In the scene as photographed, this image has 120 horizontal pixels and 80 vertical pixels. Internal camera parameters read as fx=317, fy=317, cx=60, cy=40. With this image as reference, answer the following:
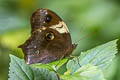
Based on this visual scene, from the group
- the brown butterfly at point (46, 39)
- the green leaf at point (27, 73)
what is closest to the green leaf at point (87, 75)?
the green leaf at point (27, 73)

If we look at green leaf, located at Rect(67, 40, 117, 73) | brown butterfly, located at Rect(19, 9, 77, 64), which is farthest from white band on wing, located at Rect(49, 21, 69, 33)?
green leaf, located at Rect(67, 40, 117, 73)

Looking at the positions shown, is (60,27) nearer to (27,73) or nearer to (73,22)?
(27,73)

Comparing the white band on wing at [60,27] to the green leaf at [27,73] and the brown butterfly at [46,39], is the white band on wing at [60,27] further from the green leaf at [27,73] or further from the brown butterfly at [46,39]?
the green leaf at [27,73]

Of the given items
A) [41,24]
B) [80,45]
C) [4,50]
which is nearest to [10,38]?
[4,50]

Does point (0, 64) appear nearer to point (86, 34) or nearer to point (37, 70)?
point (86, 34)

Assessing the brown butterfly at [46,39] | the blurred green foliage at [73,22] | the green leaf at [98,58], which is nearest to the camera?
the green leaf at [98,58]

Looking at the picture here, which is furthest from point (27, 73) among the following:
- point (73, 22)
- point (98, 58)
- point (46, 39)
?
point (73, 22)
